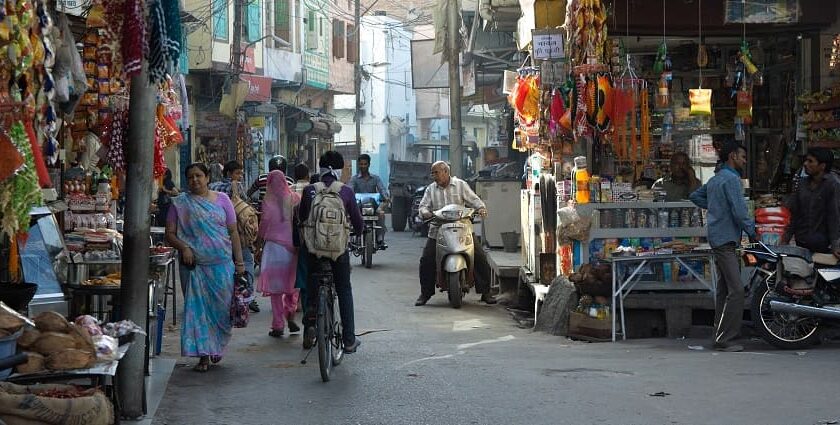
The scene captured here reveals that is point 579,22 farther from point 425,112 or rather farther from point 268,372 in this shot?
point 425,112

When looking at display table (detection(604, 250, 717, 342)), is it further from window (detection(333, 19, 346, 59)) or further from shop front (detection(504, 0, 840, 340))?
window (detection(333, 19, 346, 59))

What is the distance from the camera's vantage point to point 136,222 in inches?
305

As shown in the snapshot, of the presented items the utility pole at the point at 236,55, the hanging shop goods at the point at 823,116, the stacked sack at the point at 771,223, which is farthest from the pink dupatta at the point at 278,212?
the utility pole at the point at 236,55

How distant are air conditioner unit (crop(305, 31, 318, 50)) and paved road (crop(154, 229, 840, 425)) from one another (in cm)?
3341

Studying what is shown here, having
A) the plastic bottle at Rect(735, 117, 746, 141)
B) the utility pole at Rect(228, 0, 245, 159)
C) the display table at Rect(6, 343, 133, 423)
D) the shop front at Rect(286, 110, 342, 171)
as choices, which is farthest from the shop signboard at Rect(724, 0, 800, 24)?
the shop front at Rect(286, 110, 342, 171)

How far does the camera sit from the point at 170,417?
27.3 feet

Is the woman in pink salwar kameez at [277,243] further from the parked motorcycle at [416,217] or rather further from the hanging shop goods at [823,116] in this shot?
the parked motorcycle at [416,217]

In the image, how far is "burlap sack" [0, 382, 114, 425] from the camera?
575cm

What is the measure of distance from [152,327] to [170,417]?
2.20m

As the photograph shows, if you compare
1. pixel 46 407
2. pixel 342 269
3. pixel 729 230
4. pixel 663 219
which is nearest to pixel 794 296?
pixel 729 230

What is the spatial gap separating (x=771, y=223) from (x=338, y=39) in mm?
39822

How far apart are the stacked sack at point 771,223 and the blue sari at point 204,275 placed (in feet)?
19.1

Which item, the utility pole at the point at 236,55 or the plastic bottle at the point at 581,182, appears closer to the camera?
the plastic bottle at the point at 581,182

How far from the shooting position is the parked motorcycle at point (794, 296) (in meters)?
11.1
